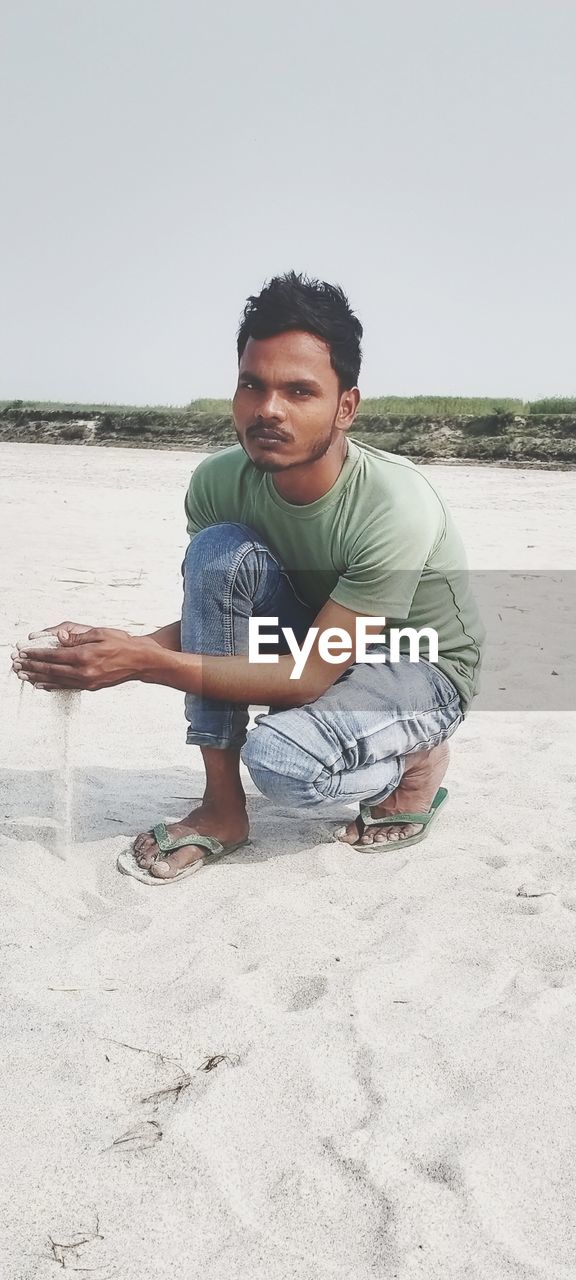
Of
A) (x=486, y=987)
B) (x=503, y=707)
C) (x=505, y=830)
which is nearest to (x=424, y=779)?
(x=505, y=830)

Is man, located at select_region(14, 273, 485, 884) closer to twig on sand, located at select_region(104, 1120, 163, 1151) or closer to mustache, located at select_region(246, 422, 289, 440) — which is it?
mustache, located at select_region(246, 422, 289, 440)

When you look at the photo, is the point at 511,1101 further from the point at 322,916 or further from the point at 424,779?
the point at 424,779

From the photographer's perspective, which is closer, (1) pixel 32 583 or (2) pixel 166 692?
(2) pixel 166 692

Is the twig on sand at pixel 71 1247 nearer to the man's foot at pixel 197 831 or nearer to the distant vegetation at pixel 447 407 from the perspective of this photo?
the man's foot at pixel 197 831

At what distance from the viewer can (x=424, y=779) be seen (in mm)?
2576

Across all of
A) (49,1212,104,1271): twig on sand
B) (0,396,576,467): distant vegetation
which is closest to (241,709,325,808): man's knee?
(49,1212,104,1271): twig on sand

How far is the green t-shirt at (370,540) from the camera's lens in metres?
2.20

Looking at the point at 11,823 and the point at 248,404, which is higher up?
the point at 248,404

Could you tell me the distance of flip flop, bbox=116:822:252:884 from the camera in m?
2.29

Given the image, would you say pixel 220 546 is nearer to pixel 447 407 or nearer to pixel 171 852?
pixel 171 852

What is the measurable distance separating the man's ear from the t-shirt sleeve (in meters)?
0.22

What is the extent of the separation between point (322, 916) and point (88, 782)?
3.36 ft

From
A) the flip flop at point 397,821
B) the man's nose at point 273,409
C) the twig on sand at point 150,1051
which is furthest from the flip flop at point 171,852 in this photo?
the man's nose at point 273,409

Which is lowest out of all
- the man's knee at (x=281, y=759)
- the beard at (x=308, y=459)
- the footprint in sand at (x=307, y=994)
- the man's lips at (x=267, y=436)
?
the footprint in sand at (x=307, y=994)
